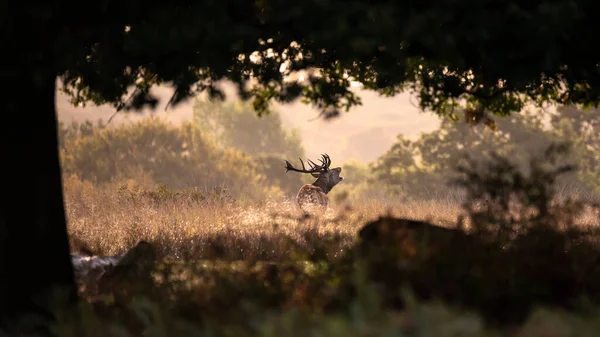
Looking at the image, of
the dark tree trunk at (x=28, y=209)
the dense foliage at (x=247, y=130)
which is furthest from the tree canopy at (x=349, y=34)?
the dense foliage at (x=247, y=130)

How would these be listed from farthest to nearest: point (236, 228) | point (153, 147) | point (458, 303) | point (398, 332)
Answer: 1. point (153, 147)
2. point (236, 228)
3. point (458, 303)
4. point (398, 332)

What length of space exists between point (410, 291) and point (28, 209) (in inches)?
149

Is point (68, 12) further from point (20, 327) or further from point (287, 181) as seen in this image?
point (287, 181)

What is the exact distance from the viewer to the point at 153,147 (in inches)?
1996

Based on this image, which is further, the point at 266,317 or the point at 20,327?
the point at 20,327

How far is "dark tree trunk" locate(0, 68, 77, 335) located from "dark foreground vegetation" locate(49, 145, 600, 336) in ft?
1.90

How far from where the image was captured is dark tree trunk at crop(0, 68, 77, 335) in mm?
7008

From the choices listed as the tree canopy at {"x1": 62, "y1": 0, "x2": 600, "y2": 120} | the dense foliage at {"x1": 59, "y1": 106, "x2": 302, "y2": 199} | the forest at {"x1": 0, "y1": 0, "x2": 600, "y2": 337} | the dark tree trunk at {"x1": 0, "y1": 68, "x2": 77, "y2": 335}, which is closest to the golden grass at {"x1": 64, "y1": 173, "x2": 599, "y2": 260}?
the forest at {"x1": 0, "y1": 0, "x2": 600, "y2": 337}

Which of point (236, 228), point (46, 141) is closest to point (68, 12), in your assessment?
point (46, 141)

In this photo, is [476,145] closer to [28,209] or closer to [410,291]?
[28,209]

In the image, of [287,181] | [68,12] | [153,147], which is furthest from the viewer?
[287,181]

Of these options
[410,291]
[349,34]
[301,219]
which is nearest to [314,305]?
[410,291]

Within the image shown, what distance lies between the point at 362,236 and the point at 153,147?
42568 millimetres

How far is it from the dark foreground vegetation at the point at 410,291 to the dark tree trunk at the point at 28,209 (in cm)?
58
